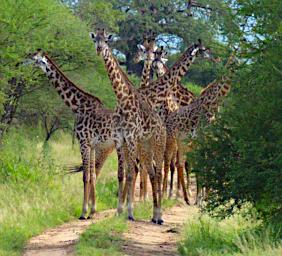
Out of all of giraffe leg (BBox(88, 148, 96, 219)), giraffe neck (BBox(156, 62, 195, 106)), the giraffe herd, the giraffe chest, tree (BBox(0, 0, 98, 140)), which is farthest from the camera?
giraffe neck (BBox(156, 62, 195, 106))

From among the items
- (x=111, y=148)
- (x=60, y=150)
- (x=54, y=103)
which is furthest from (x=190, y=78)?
(x=111, y=148)

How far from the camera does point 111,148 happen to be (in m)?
16.7

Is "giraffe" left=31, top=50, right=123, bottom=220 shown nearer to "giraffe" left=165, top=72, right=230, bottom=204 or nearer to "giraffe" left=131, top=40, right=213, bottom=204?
"giraffe" left=131, top=40, right=213, bottom=204

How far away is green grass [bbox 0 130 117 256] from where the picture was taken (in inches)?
496

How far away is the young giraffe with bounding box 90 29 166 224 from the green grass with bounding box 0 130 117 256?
52.1 inches

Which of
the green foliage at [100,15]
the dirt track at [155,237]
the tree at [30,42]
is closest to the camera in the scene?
the dirt track at [155,237]

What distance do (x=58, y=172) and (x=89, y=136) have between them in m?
2.11

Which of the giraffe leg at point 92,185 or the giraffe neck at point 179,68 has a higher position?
the giraffe neck at point 179,68

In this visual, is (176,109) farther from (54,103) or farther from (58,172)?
(54,103)

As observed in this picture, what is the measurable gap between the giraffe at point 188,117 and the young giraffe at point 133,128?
2150mm

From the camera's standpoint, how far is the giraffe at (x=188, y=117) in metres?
17.5

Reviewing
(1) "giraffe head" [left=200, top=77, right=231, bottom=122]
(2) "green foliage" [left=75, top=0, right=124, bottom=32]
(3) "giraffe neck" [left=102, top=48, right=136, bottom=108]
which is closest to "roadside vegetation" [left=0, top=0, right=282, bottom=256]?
(3) "giraffe neck" [left=102, top=48, right=136, bottom=108]

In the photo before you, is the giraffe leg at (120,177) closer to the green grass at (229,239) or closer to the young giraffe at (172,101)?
the green grass at (229,239)

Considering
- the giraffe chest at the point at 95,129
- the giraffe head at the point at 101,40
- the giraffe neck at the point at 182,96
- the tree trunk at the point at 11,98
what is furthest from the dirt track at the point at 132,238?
the tree trunk at the point at 11,98
